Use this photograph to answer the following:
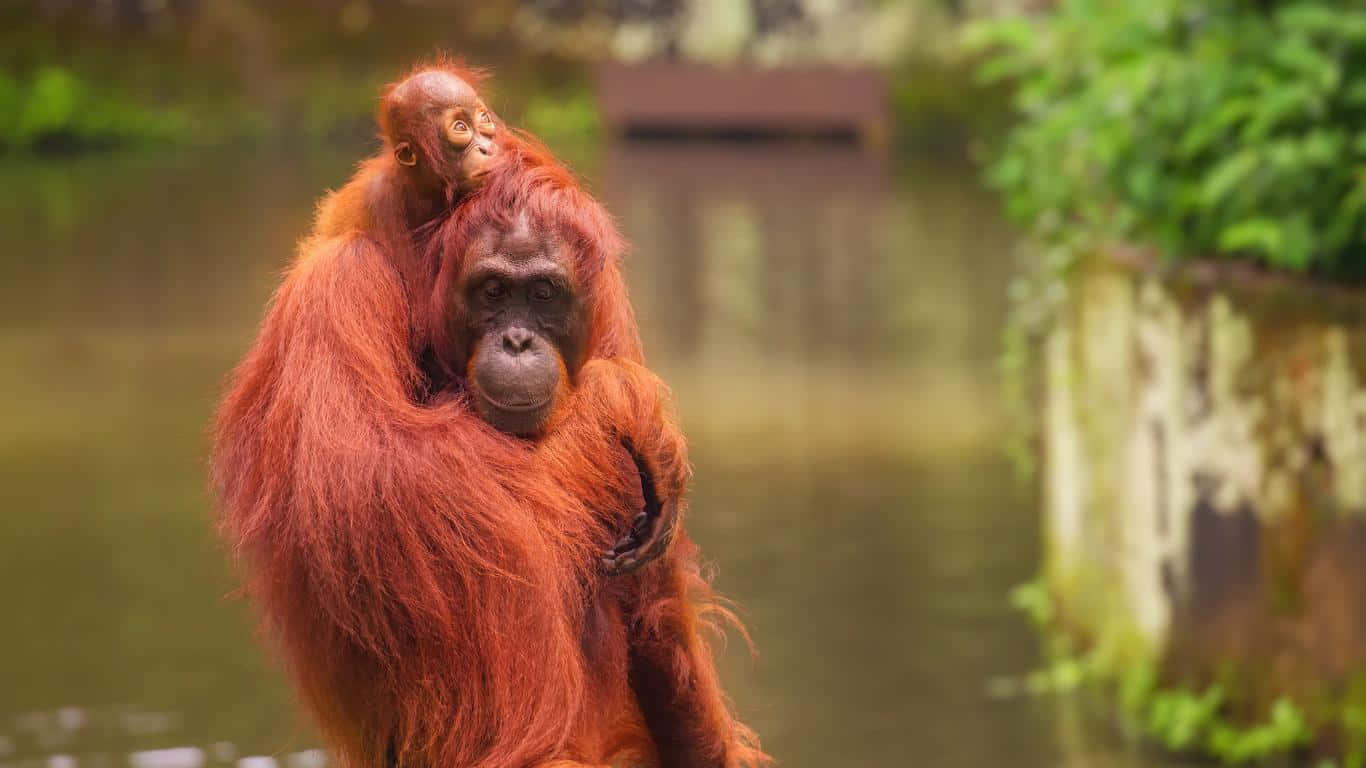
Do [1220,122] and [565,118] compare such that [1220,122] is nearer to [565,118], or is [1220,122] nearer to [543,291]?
[543,291]

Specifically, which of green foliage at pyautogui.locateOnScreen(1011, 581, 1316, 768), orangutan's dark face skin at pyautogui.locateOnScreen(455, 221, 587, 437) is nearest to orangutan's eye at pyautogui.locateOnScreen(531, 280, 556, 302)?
orangutan's dark face skin at pyautogui.locateOnScreen(455, 221, 587, 437)

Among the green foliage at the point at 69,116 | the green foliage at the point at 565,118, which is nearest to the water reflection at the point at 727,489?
the green foliage at the point at 69,116

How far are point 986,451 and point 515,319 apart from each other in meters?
4.76

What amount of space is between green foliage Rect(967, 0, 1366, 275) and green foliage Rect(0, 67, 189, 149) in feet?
46.7

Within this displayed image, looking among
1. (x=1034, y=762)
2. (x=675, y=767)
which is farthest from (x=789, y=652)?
(x=675, y=767)

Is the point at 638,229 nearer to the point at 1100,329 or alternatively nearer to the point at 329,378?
the point at 1100,329

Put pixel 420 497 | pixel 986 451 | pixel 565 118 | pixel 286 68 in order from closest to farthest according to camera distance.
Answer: pixel 420 497 → pixel 986 451 → pixel 565 118 → pixel 286 68

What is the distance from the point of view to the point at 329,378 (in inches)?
60.3

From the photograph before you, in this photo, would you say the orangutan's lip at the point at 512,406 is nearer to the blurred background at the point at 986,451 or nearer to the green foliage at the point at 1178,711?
the blurred background at the point at 986,451

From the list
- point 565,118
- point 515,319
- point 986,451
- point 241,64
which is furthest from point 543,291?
point 241,64

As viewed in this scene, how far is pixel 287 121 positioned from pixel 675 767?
17306 millimetres

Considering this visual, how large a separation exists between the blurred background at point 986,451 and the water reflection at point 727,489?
2cm

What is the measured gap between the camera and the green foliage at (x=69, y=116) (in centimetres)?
1681

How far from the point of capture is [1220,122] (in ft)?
11.8
